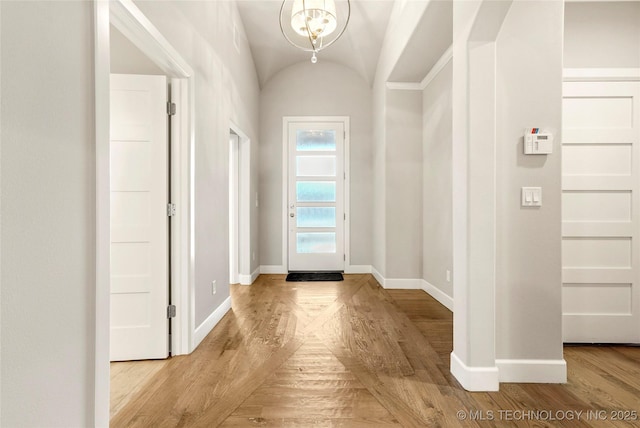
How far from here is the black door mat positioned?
4832mm

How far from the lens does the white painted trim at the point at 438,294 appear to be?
136 inches

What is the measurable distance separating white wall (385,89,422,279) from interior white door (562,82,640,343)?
1.93m

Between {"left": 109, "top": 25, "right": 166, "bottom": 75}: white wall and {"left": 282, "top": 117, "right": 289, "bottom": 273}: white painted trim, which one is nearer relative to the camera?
{"left": 109, "top": 25, "right": 166, "bottom": 75}: white wall

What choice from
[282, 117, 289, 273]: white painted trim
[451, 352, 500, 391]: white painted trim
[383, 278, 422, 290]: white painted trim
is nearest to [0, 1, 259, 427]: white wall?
[451, 352, 500, 391]: white painted trim

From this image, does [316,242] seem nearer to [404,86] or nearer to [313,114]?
[313,114]

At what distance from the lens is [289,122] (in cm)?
528

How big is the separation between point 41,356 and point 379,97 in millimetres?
4524

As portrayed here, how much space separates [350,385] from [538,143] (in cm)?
177

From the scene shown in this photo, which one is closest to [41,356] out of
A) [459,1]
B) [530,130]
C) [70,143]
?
[70,143]

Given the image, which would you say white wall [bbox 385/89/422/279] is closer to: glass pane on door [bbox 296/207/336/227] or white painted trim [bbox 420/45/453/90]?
white painted trim [bbox 420/45/453/90]

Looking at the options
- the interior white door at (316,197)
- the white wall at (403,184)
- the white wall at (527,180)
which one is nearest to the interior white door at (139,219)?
the white wall at (527,180)

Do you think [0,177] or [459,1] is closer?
[0,177]

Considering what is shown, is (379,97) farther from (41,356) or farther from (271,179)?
(41,356)

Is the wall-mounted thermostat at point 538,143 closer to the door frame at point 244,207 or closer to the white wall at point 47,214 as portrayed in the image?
the white wall at point 47,214
